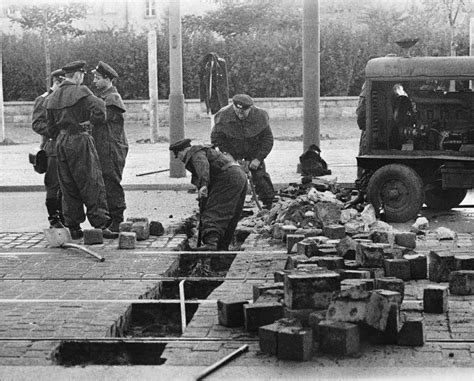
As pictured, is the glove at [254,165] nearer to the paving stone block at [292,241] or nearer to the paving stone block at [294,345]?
the paving stone block at [292,241]

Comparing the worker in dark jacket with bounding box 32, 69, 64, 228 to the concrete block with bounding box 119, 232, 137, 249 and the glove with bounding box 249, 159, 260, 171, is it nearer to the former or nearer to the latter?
the concrete block with bounding box 119, 232, 137, 249

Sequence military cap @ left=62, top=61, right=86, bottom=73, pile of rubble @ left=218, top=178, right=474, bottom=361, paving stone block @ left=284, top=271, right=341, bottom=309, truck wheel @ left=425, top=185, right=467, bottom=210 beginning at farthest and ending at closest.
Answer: truck wheel @ left=425, top=185, right=467, bottom=210 < military cap @ left=62, top=61, right=86, bottom=73 < paving stone block @ left=284, top=271, right=341, bottom=309 < pile of rubble @ left=218, top=178, right=474, bottom=361

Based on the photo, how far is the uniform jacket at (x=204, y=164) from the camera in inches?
420

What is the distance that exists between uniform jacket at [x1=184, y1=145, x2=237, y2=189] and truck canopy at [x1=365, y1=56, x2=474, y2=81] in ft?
10.5

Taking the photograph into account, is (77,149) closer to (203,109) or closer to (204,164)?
(204,164)

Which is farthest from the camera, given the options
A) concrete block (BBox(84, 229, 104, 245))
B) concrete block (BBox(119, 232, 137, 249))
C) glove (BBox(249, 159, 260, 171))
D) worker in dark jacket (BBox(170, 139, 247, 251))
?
glove (BBox(249, 159, 260, 171))

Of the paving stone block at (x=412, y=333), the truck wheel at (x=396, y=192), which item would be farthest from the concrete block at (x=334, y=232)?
the paving stone block at (x=412, y=333)

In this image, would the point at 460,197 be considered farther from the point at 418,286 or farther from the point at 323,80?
the point at 323,80

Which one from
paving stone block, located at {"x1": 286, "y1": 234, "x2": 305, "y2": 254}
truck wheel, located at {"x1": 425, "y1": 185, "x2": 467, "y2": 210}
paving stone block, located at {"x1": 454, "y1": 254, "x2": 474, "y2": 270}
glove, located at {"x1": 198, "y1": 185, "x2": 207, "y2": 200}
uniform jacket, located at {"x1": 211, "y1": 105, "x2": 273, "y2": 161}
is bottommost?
truck wheel, located at {"x1": 425, "y1": 185, "x2": 467, "y2": 210}

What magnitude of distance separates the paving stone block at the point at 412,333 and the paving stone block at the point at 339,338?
0.32m

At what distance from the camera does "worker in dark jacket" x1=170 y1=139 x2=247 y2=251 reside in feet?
35.5

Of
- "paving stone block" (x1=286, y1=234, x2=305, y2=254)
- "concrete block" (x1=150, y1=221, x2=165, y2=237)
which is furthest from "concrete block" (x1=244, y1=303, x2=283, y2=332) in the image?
"concrete block" (x1=150, y1=221, x2=165, y2=237)

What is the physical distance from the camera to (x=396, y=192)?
13.1m

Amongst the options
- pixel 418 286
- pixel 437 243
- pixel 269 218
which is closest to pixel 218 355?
pixel 418 286
